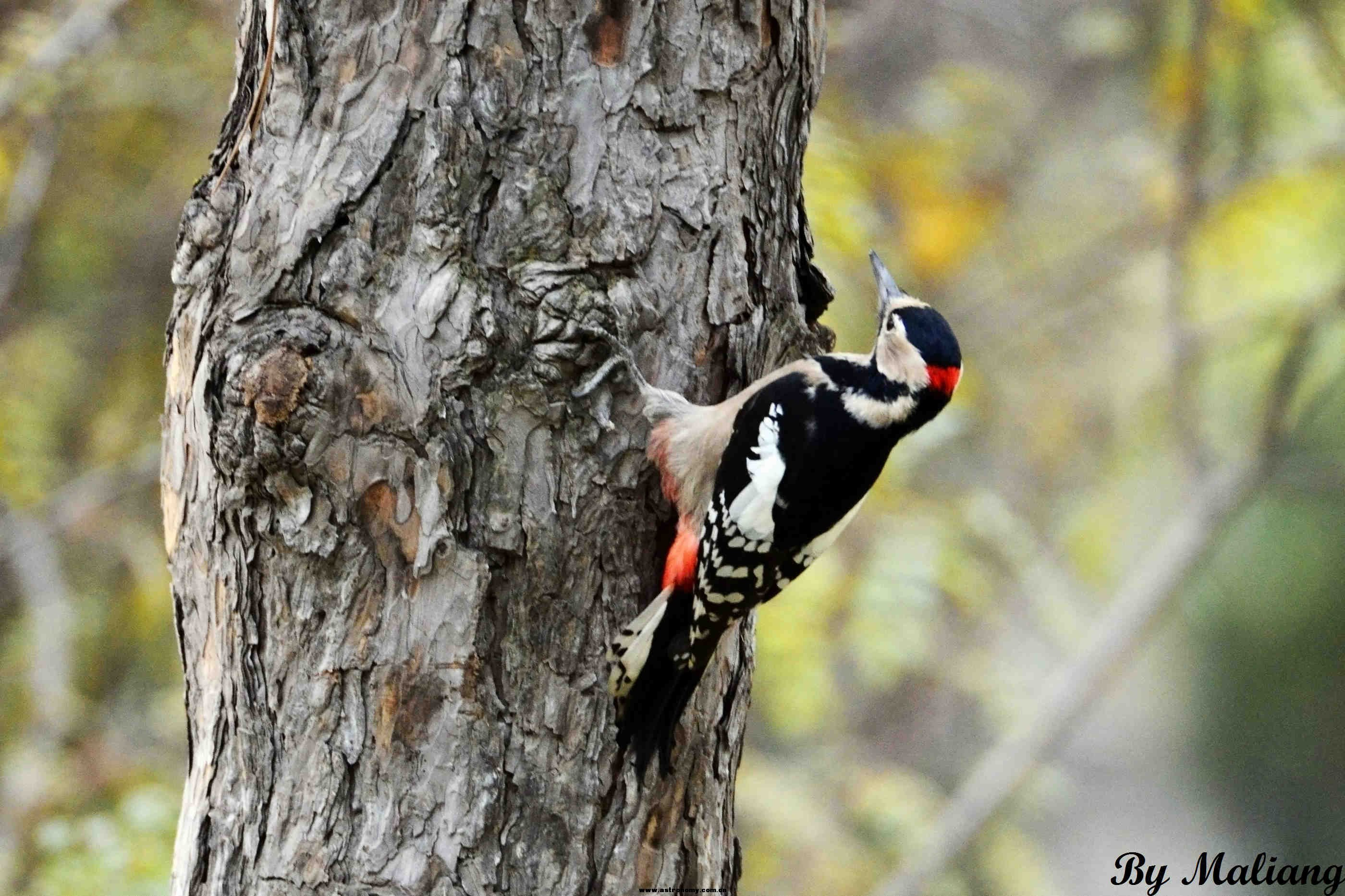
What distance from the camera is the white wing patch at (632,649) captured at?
7.47 feet

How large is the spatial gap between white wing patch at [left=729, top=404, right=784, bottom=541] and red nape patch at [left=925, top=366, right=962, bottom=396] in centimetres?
46

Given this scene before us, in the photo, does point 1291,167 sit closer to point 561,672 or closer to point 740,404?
point 740,404

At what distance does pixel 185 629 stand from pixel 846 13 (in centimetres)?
376

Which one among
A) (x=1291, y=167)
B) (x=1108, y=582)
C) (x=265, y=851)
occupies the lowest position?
(x=265, y=851)

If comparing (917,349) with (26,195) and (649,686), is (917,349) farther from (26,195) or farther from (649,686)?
(26,195)

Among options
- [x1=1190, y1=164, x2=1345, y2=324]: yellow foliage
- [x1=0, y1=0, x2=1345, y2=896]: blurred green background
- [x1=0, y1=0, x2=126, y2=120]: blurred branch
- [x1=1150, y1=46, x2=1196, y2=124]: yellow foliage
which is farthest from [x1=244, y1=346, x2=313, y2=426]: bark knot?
[x1=1190, y1=164, x2=1345, y2=324]: yellow foliage

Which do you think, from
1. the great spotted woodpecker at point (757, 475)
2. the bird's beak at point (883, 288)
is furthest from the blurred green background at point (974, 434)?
the great spotted woodpecker at point (757, 475)

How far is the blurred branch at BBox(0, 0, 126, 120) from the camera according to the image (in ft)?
14.9

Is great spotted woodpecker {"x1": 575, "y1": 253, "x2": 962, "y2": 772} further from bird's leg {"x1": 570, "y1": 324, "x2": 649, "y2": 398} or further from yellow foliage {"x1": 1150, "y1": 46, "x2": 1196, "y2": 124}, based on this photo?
yellow foliage {"x1": 1150, "y1": 46, "x2": 1196, "y2": 124}

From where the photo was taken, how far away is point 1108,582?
22.9ft

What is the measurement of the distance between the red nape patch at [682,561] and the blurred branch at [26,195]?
3.75 meters

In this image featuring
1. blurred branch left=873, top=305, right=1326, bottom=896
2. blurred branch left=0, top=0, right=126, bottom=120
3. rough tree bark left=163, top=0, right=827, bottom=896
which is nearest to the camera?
rough tree bark left=163, top=0, right=827, bottom=896

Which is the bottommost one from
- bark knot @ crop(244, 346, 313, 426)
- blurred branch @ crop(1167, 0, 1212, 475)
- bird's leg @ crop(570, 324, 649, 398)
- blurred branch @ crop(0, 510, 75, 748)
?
bark knot @ crop(244, 346, 313, 426)

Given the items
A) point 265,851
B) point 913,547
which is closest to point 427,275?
point 265,851
